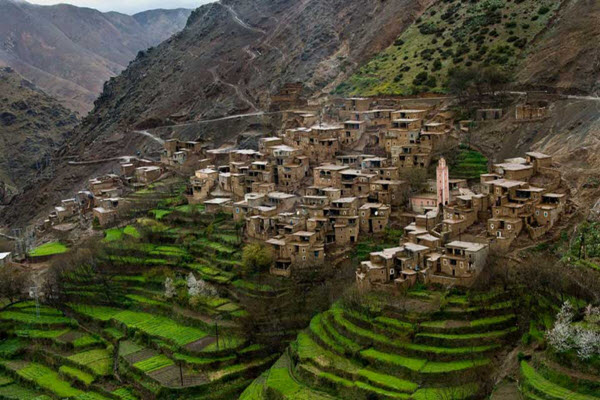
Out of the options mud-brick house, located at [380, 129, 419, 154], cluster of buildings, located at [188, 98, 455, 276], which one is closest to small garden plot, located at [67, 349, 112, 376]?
cluster of buildings, located at [188, 98, 455, 276]

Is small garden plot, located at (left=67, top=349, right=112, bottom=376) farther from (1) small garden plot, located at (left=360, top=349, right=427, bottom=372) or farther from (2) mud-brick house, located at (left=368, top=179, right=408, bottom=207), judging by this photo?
(2) mud-brick house, located at (left=368, top=179, right=408, bottom=207)

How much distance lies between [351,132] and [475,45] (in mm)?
12681

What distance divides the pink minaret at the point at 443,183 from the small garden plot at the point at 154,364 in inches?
635

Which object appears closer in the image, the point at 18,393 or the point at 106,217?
the point at 18,393

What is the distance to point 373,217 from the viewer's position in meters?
42.4

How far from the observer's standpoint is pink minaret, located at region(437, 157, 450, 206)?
135 ft

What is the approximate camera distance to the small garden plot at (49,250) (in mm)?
52125

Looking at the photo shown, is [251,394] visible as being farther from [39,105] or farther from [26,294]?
[39,105]

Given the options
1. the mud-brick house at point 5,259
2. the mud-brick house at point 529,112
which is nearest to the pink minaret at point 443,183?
the mud-brick house at point 529,112

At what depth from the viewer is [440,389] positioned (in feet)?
99.5

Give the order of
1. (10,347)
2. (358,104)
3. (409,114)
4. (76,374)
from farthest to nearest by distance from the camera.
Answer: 1. (358,104)
2. (409,114)
3. (10,347)
4. (76,374)

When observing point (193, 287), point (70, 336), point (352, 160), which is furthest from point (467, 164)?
point (70, 336)

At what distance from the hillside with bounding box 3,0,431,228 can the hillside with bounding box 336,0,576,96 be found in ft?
17.3

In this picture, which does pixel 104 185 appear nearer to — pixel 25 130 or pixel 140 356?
pixel 140 356
